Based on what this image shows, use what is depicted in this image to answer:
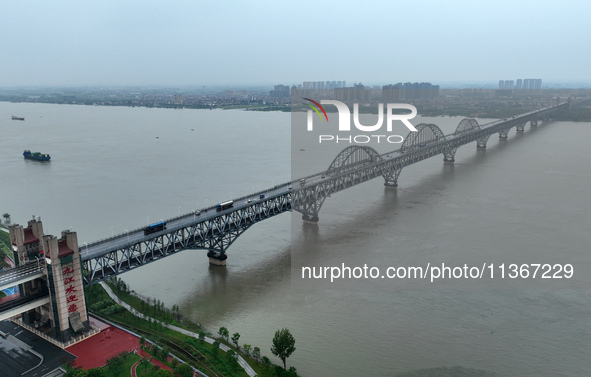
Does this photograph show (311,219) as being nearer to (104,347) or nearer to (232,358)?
(232,358)

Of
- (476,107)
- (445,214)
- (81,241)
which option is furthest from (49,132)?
(476,107)

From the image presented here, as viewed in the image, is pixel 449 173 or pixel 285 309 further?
pixel 449 173

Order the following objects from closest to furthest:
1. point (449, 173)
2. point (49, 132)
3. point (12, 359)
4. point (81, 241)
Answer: point (12, 359), point (81, 241), point (449, 173), point (49, 132)

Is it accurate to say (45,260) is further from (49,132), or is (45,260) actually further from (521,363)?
(49,132)

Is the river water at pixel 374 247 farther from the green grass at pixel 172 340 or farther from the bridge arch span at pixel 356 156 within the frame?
the bridge arch span at pixel 356 156

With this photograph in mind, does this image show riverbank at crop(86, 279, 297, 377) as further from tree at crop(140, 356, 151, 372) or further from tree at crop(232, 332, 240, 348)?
tree at crop(140, 356, 151, 372)

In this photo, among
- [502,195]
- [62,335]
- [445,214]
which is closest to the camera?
[62,335]

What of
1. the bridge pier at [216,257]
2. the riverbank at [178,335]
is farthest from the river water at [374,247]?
the riverbank at [178,335]
